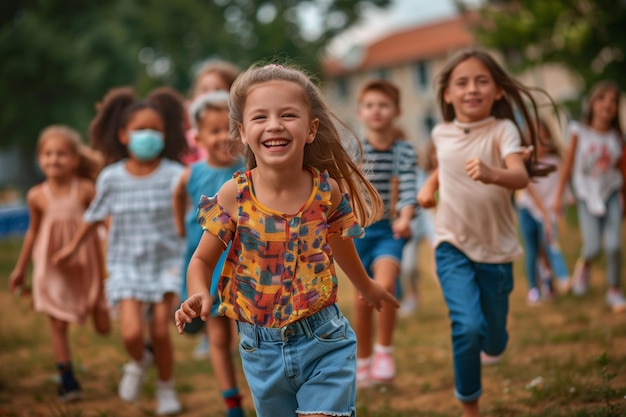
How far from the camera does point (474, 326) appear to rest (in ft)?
14.4

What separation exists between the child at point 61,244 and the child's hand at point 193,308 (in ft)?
11.9

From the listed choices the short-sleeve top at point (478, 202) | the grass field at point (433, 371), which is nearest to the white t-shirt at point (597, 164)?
the grass field at point (433, 371)

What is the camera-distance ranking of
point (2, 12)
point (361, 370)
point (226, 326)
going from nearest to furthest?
1. point (226, 326)
2. point (361, 370)
3. point (2, 12)

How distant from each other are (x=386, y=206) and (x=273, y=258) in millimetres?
2532

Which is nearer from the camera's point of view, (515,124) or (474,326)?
(474,326)

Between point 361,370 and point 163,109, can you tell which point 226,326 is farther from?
point 163,109

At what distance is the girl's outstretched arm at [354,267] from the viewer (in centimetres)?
363

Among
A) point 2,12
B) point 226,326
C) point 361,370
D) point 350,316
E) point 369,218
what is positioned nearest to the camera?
point 369,218

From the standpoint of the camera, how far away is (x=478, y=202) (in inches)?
185

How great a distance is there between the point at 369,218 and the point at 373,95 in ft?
7.44

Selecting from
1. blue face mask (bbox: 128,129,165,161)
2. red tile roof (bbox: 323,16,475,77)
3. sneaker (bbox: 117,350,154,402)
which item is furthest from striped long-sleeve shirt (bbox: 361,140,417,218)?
red tile roof (bbox: 323,16,475,77)

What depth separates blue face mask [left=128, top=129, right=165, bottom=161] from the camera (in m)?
5.96

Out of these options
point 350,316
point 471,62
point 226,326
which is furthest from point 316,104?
point 350,316

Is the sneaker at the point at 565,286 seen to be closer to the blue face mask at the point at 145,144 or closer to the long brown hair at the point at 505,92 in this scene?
the long brown hair at the point at 505,92
